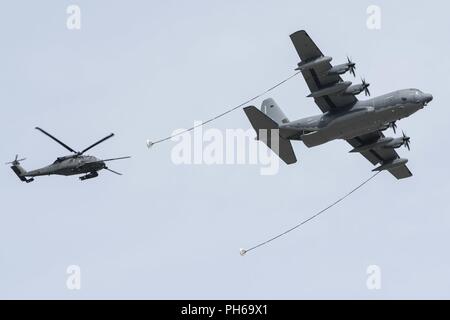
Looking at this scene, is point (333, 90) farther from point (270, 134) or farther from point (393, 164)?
point (393, 164)

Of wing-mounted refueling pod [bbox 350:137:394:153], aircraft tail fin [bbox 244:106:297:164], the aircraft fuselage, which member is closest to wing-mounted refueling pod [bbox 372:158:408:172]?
wing-mounted refueling pod [bbox 350:137:394:153]

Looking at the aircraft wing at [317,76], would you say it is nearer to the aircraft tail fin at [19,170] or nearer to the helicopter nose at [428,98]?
the helicopter nose at [428,98]

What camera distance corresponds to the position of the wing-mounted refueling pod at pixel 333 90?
7231 centimetres

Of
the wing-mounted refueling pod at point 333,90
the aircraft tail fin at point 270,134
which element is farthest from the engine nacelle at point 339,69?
the aircraft tail fin at point 270,134

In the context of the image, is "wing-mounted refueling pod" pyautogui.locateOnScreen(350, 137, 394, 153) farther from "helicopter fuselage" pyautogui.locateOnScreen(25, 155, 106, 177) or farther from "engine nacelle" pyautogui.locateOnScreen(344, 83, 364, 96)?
"helicopter fuselage" pyautogui.locateOnScreen(25, 155, 106, 177)

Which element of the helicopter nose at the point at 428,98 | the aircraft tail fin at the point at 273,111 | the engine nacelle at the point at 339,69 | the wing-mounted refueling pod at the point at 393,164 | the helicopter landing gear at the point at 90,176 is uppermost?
the engine nacelle at the point at 339,69

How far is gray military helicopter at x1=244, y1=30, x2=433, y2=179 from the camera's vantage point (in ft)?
233
